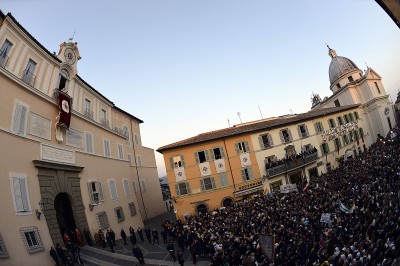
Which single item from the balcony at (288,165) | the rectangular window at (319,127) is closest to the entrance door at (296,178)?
the balcony at (288,165)

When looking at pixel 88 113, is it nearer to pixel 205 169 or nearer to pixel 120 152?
pixel 120 152

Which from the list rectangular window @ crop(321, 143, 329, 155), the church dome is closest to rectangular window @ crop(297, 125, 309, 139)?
rectangular window @ crop(321, 143, 329, 155)

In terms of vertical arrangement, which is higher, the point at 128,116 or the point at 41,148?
the point at 128,116

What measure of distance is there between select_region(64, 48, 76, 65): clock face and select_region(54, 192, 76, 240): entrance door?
11062mm

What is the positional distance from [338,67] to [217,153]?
140 feet

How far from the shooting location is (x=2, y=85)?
54.1ft

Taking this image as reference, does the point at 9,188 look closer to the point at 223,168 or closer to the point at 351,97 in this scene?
the point at 223,168

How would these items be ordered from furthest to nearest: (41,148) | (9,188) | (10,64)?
(41,148) → (10,64) → (9,188)

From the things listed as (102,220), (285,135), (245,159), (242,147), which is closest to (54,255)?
(102,220)

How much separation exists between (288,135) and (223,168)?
10454 mm

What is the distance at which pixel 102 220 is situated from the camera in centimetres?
2397

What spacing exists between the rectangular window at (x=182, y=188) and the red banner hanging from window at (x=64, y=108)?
15748 millimetres

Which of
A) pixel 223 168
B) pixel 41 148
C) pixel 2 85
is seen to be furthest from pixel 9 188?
pixel 223 168

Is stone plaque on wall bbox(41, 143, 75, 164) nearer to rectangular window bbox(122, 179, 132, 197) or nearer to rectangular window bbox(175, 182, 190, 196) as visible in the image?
rectangular window bbox(122, 179, 132, 197)
